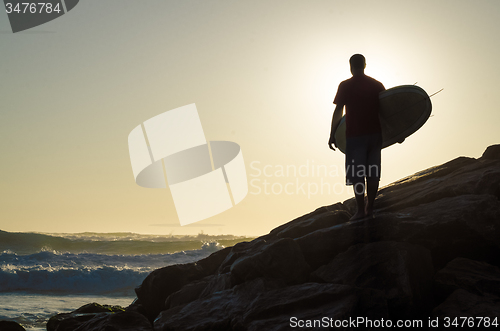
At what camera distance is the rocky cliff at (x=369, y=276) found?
3.61m

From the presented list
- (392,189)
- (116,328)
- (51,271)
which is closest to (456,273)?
(392,189)

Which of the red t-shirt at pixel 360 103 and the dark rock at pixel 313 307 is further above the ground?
the red t-shirt at pixel 360 103

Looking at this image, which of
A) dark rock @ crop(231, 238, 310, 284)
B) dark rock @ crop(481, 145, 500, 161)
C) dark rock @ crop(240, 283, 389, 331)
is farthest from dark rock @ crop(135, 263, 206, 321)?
dark rock @ crop(481, 145, 500, 161)

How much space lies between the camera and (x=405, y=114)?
5480mm

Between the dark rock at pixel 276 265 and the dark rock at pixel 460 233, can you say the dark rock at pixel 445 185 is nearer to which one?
the dark rock at pixel 460 233

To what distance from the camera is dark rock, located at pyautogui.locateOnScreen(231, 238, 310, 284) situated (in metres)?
4.49

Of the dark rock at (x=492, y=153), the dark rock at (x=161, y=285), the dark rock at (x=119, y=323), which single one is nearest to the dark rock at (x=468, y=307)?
the dark rock at (x=119, y=323)

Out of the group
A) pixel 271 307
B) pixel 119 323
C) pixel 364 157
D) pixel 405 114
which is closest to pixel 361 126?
pixel 364 157

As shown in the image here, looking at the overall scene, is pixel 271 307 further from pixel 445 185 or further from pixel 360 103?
pixel 445 185

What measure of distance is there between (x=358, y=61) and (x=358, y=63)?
0.03 meters

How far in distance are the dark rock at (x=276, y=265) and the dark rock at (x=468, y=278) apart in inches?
62.8

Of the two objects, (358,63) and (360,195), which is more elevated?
(358,63)

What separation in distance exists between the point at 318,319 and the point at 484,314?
1519 millimetres

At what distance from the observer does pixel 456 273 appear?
4145 mm
